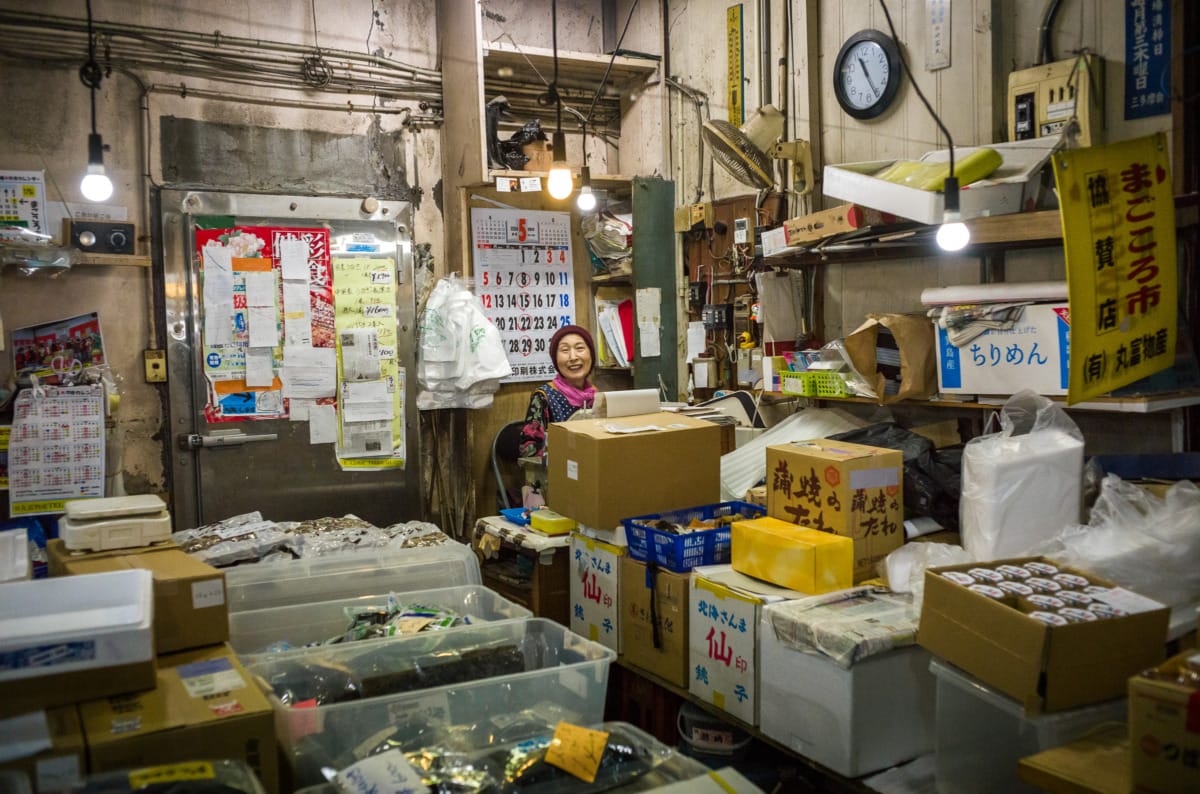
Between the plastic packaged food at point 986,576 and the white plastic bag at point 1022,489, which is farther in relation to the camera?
the white plastic bag at point 1022,489

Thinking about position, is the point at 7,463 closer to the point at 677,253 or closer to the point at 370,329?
the point at 370,329

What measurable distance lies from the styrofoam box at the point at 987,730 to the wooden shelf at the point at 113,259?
3667 millimetres

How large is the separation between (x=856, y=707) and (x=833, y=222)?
1.79 metres

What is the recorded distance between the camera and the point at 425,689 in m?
1.99

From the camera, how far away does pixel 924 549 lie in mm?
2756

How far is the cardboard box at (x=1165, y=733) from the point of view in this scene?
1.53 metres

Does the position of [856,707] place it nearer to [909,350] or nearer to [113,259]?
[909,350]

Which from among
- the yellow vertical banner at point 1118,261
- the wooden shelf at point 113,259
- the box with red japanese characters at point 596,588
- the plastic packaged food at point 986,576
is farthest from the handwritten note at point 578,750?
the wooden shelf at point 113,259

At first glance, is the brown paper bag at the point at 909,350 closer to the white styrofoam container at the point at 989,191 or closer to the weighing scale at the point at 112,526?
the white styrofoam container at the point at 989,191

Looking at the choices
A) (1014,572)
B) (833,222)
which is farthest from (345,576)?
(833,222)

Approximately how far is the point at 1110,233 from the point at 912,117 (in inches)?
49.6

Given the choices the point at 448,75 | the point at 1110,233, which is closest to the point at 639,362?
the point at 448,75

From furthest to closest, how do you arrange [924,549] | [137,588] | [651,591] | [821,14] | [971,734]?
[821,14]
[651,591]
[924,549]
[971,734]
[137,588]

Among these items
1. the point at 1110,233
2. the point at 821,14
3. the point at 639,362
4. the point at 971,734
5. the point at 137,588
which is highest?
the point at 821,14
